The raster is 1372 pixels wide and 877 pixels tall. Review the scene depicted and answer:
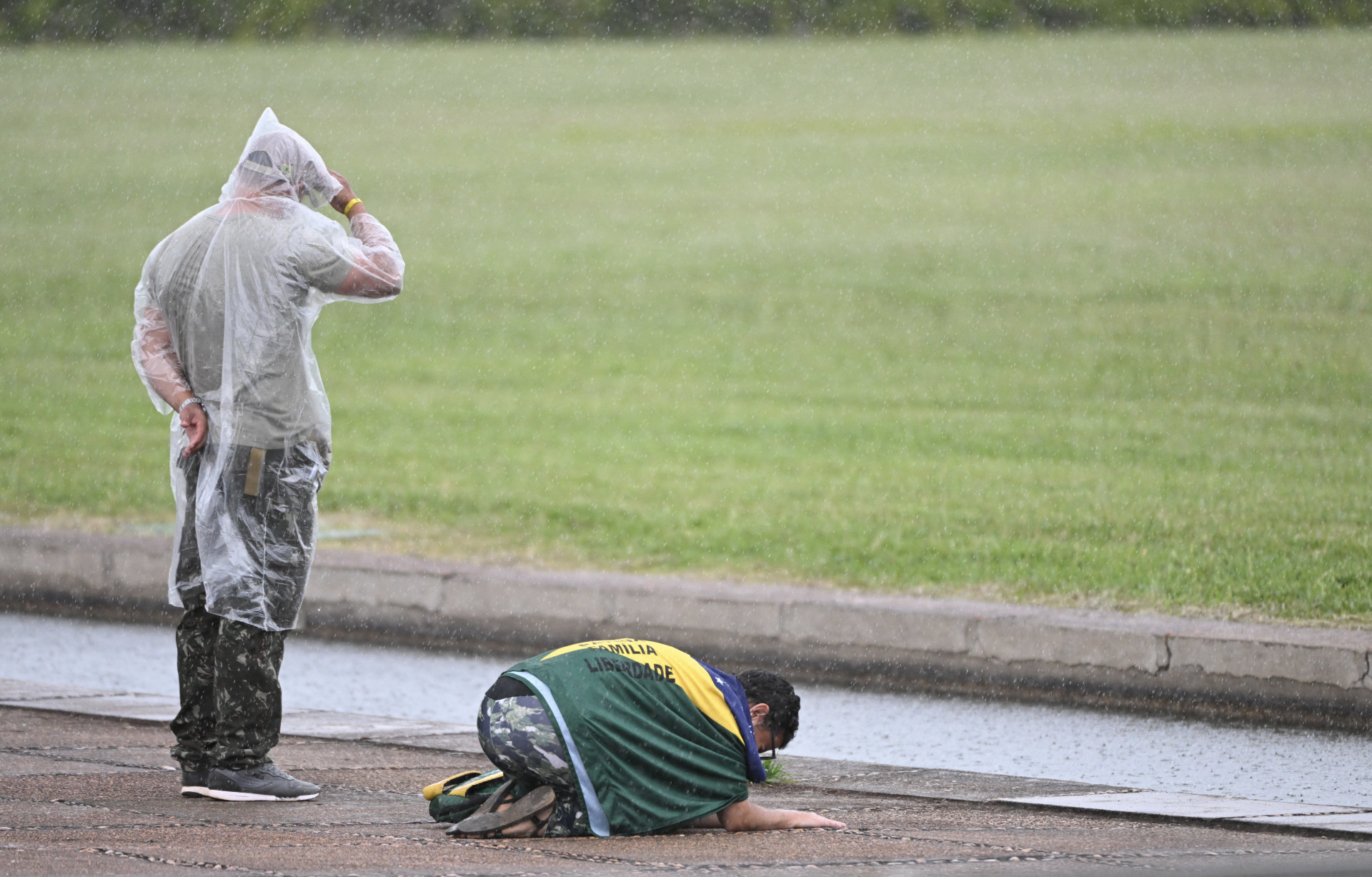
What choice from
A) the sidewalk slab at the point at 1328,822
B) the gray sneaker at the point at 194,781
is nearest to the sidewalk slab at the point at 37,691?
the gray sneaker at the point at 194,781

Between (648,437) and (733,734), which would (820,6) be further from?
(733,734)

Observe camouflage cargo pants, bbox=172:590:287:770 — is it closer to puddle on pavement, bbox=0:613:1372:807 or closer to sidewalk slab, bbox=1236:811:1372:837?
puddle on pavement, bbox=0:613:1372:807

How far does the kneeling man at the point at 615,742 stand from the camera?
483 centimetres

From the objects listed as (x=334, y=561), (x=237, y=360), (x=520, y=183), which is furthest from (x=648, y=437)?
(x=520, y=183)

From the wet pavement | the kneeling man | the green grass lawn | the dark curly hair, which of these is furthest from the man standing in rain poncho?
the green grass lawn

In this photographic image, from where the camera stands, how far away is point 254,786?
5.32m

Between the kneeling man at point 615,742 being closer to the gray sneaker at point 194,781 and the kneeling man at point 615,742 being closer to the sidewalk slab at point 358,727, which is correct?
the gray sneaker at point 194,781

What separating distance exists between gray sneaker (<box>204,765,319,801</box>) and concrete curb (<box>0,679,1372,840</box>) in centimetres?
117

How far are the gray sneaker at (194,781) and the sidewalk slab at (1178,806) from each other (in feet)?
7.54

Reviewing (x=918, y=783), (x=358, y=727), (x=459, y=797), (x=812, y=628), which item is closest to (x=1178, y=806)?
(x=918, y=783)

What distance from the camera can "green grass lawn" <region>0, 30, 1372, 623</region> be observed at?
12461 mm

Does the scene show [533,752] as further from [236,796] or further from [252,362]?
[252,362]

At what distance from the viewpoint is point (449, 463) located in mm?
15617

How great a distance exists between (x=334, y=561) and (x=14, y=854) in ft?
18.3
